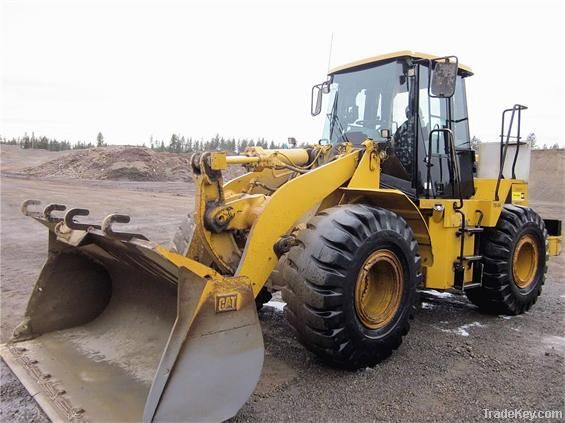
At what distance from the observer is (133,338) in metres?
4.02

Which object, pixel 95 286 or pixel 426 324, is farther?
pixel 426 324

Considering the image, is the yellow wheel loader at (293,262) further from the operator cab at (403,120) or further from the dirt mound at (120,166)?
the dirt mound at (120,166)

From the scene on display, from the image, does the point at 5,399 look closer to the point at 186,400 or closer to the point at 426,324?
the point at 186,400

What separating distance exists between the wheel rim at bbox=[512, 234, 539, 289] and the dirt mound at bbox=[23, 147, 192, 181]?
25215 millimetres

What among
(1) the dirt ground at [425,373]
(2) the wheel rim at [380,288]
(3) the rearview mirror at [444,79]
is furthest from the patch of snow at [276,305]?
(3) the rearview mirror at [444,79]

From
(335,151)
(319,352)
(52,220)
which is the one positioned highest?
(335,151)

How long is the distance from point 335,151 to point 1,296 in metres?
4.07

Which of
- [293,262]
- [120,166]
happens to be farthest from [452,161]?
[120,166]

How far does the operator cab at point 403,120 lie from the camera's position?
16.3ft

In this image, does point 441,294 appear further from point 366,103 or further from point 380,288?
point 366,103

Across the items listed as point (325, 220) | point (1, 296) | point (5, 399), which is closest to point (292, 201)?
point (325, 220)

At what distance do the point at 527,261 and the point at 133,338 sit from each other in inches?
187

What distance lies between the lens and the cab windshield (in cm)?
499

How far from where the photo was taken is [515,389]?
147 inches
